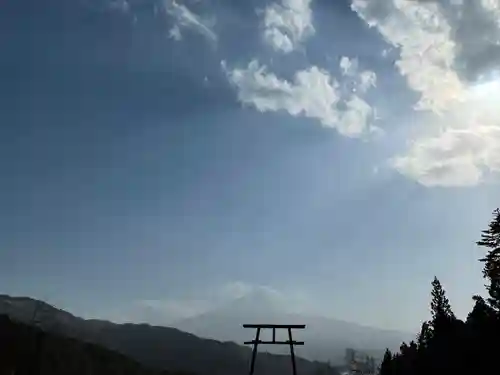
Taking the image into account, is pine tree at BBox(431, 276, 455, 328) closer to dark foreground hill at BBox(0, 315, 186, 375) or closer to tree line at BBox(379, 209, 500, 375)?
tree line at BBox(379, 209, 500, 375)

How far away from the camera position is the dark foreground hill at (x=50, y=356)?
89500 millimetres

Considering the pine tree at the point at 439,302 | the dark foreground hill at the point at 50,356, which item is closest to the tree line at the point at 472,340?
the pine tree at the point at 439,302

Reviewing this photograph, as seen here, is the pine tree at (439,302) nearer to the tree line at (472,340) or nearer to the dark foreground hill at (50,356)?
the tree line at (472,340)

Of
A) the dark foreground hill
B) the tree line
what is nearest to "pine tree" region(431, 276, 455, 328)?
the tree line

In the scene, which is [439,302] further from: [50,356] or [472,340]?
[50,356]

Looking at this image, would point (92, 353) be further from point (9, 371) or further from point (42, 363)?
point (9, 371)

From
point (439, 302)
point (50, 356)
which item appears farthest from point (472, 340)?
point (50, 356)

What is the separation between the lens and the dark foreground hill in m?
89.5

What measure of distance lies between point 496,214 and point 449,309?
16.5 metres

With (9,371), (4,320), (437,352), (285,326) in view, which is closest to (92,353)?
(4,320)

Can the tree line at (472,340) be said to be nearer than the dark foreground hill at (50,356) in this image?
Yes

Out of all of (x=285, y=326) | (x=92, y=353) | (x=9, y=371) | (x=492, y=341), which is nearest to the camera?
(x=285, y=326)

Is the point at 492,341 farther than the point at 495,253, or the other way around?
the point at 495,253

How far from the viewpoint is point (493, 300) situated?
129 feet
